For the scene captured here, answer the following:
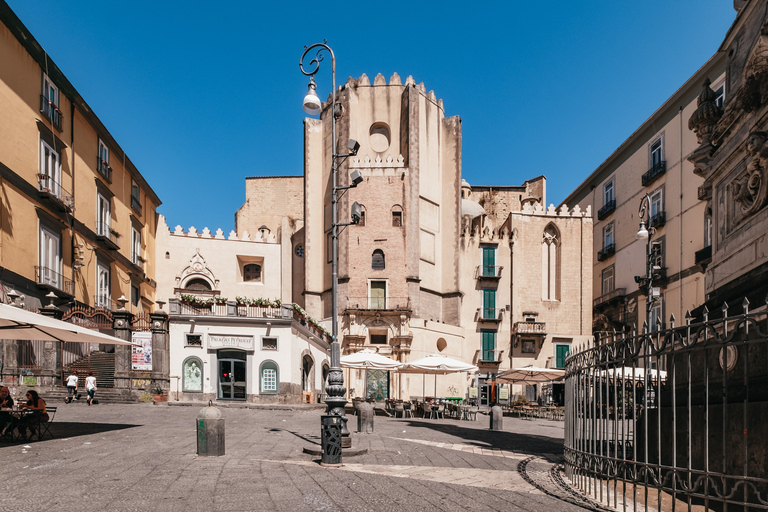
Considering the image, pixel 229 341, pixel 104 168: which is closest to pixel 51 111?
pixel 104 168

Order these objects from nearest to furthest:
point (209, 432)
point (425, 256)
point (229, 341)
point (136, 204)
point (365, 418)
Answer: point (209, 432), point (365, 418), point (229, 341), point (136, 204), point (425, 256)

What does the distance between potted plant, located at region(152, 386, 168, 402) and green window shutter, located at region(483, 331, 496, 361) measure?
84.1ft

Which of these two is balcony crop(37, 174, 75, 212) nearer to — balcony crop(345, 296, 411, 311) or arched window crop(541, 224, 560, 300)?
balcony crop(345, 296, 411, 311)

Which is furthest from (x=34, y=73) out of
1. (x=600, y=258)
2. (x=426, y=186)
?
(x=600, y=258)

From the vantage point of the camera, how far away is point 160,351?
27.0 meters

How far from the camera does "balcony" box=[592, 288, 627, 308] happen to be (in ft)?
144

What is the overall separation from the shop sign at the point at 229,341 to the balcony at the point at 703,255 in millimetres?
23429

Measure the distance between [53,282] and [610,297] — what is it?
1399 inches

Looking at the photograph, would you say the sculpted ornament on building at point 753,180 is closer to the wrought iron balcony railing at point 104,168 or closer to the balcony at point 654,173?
the balcony at point 654,173

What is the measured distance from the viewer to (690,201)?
36.2m

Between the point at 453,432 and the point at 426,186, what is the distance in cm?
2899

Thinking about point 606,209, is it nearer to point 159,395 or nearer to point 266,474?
point 159,395

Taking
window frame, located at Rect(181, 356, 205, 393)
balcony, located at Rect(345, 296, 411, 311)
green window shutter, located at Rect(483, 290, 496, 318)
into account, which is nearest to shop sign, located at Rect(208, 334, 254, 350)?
window frame, located at Rect(181, 356, 205, 393)

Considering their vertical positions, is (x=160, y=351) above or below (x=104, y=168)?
below
